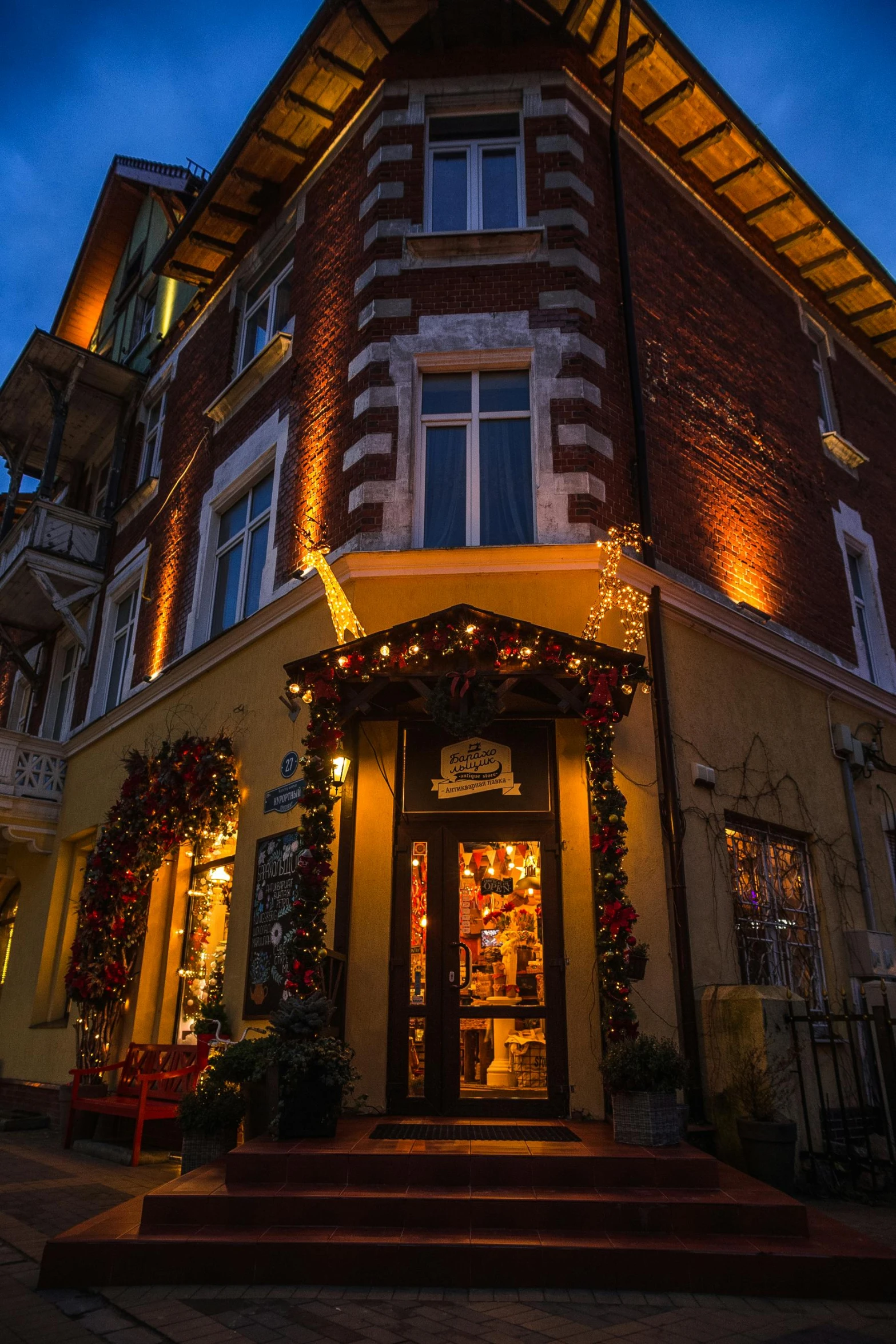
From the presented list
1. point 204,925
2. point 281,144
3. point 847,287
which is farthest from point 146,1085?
point 847,287

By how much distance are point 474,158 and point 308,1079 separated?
1031cm

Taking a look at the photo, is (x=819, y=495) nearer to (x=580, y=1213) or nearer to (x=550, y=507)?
(x=550, y=507)

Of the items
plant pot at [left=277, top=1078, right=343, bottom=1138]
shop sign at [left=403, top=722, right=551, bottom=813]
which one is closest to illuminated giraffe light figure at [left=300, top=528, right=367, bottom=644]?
shop sign at [left=403, top=722, right=551, bottom=813]

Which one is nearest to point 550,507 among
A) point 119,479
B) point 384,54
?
point 384,54

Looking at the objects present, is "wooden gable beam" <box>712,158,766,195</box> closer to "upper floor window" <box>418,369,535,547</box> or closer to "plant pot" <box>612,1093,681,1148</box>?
"upper floor window" <box>418,369,535,547</box>

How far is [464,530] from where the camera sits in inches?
372

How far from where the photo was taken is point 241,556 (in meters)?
12.1

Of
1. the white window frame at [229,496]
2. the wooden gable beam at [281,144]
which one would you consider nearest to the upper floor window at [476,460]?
the white window frame at [229,496]

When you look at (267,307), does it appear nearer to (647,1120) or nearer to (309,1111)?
(309,1111)

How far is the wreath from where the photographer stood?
7.56m

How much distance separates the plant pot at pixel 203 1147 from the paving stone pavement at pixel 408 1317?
1.59 meters

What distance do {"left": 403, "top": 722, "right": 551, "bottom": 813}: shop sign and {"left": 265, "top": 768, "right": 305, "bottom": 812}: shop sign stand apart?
1181 mm

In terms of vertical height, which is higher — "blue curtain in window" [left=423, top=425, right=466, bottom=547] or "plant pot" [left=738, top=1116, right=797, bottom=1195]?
"blue curtain in window" [left=423, top=425, right=466, bottom=547]

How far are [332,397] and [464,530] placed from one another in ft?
8.35
